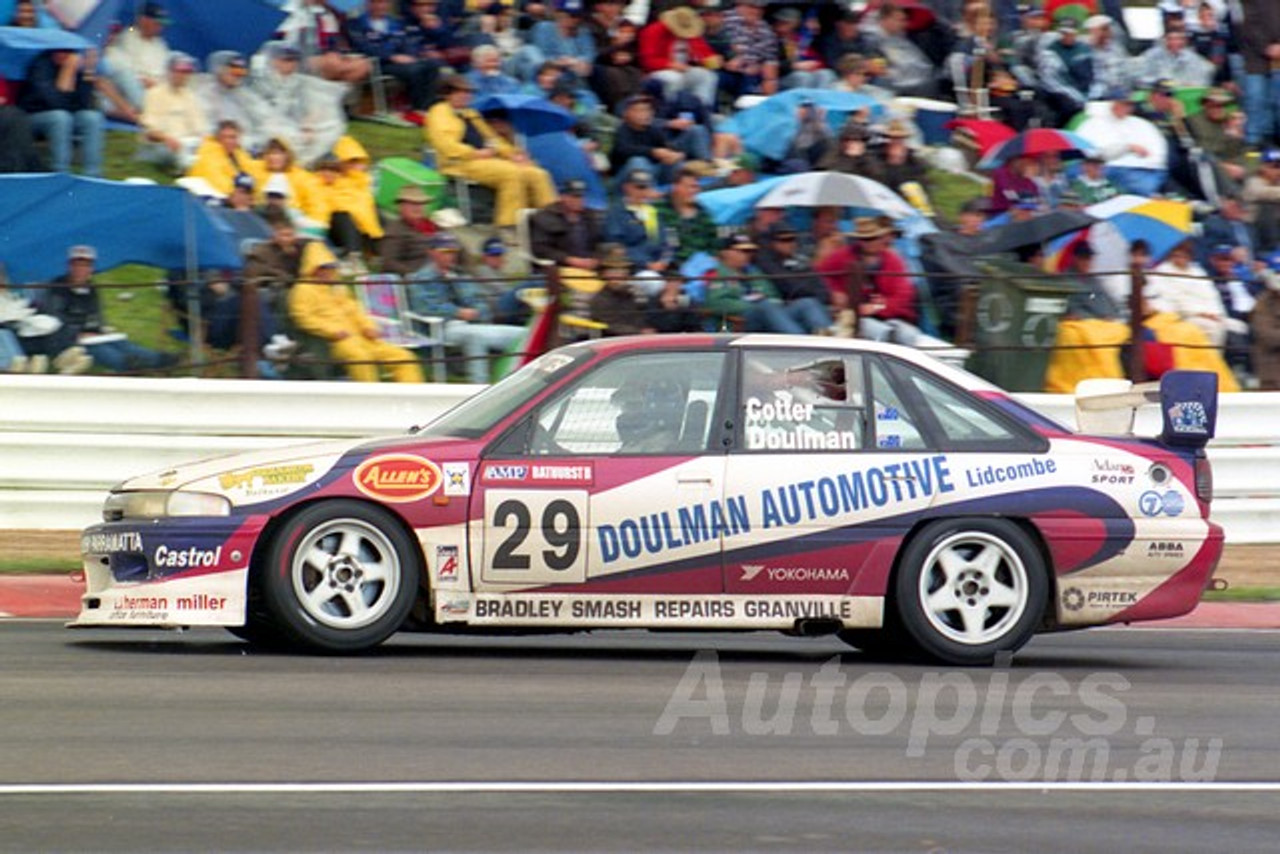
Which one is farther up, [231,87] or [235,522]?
[231,87]

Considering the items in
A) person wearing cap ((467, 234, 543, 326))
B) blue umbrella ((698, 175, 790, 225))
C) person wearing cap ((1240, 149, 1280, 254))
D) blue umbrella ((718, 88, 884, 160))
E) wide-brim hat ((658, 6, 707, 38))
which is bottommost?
person wearing cap ((467, 234, 543, 326))

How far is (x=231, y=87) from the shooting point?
16.4 metres

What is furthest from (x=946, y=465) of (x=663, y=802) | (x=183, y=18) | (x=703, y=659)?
(x=183, y=18)

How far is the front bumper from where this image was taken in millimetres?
9000

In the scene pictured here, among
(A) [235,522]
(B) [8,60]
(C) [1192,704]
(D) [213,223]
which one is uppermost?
(B) [8,60]

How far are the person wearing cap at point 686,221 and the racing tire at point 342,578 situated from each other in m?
7.08

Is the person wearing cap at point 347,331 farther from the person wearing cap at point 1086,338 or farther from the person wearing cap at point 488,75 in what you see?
the person wearing cap at point 1086,338

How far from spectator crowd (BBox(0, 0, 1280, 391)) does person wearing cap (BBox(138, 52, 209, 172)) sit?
0.08ft

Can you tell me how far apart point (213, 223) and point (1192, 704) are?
8.02 metres

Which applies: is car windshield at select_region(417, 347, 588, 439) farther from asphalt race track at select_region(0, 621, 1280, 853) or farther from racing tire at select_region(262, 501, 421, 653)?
asphalt race track at select_region(0, 621, 1280, 853)

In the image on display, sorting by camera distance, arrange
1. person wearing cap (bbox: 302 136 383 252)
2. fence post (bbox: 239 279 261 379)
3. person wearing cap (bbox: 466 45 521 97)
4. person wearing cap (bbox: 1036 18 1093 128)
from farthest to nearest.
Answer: person wearing cap (bbox: 1036 18 1093 128)
person wearing cap (bbox: 466 45 521 97)
person wearing cap (bbox: 302 136 383 252)
fence post (bbox: 239 279 261 379)

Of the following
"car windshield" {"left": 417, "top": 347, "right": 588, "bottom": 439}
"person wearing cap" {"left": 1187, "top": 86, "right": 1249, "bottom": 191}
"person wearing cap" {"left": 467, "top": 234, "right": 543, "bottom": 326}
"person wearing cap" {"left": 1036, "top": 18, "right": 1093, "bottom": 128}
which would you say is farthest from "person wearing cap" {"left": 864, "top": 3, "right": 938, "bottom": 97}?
"car windshield" {"left": 417, "top": 347, "right": 588, "bottom": 439}

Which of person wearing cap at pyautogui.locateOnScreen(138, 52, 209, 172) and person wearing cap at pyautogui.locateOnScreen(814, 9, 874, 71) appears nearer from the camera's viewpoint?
person wearing cap at pyautogui.locateOnScreen(138, 52, 209, 172)

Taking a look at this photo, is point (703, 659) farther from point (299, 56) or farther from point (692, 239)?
point (299, 56)
